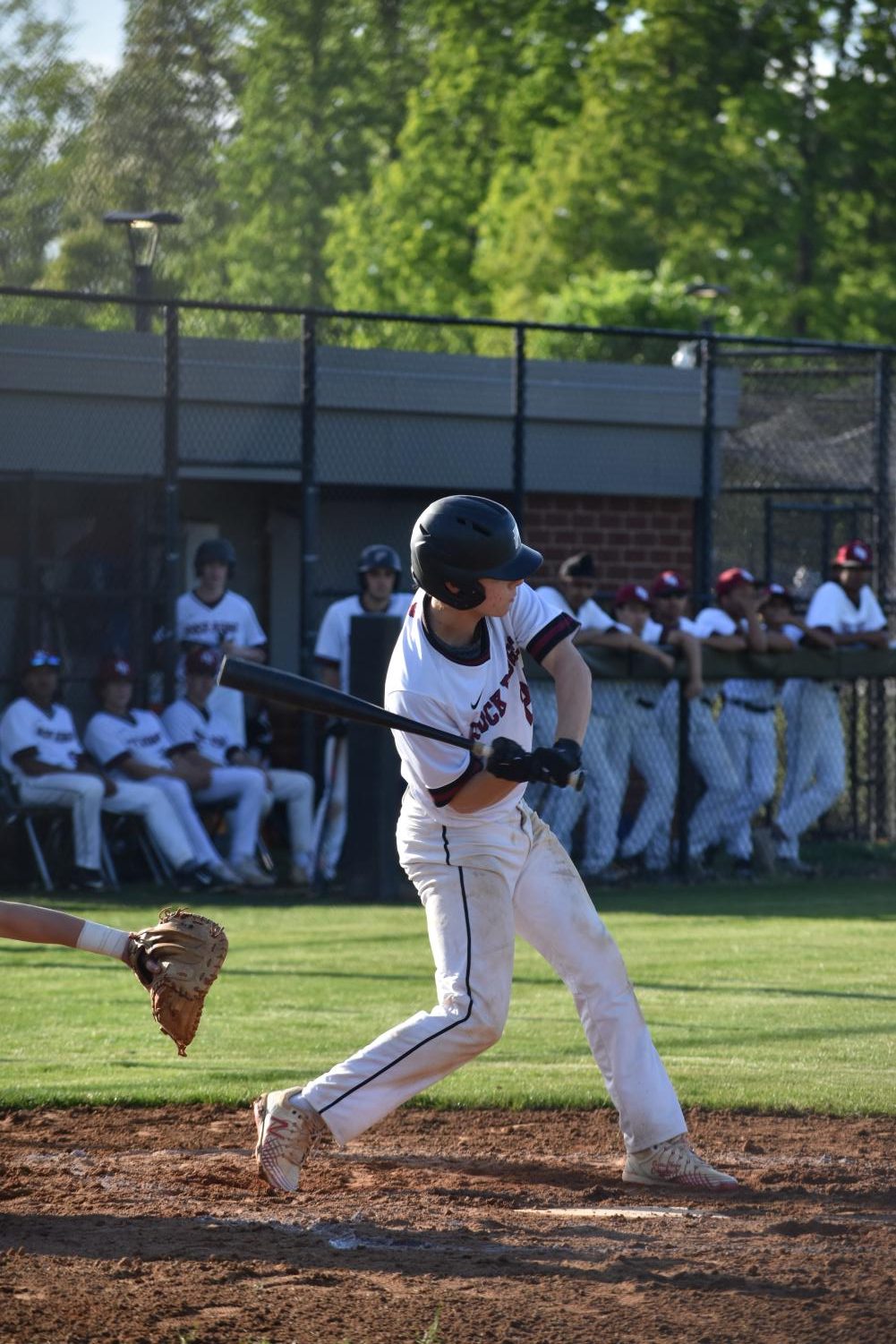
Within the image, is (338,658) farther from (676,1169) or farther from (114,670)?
(676,1169)

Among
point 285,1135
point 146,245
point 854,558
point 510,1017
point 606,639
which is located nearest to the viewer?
point 285,1135

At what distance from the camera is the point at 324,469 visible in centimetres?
1332

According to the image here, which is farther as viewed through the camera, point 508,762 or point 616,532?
point 616,532

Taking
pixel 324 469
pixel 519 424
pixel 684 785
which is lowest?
pixel 684 785

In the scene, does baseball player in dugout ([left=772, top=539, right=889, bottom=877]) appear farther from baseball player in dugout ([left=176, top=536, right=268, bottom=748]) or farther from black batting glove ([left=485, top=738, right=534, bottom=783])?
black batting glove ([left=485, top=738, right=534, bottom=783])

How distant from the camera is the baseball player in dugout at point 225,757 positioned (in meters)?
11.8

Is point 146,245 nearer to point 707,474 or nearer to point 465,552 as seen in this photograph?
point 707,474

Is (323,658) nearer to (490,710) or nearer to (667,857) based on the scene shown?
(667,857)

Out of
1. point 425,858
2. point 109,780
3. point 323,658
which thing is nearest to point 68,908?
point 109,780

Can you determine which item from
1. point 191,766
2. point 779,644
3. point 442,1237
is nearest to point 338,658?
point 191,766

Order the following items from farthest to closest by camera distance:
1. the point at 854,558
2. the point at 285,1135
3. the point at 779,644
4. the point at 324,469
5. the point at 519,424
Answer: the point at 324,469, the point at 519,424, the point at 854,558, the point at 779,644, the point at 285,1135

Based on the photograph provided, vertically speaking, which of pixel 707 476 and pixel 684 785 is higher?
pixel 707 476

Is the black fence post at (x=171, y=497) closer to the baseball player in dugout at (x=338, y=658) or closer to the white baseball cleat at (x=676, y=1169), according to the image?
the baseball player in dugout at (x=338, y=658)

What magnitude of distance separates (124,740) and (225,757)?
77 cm
